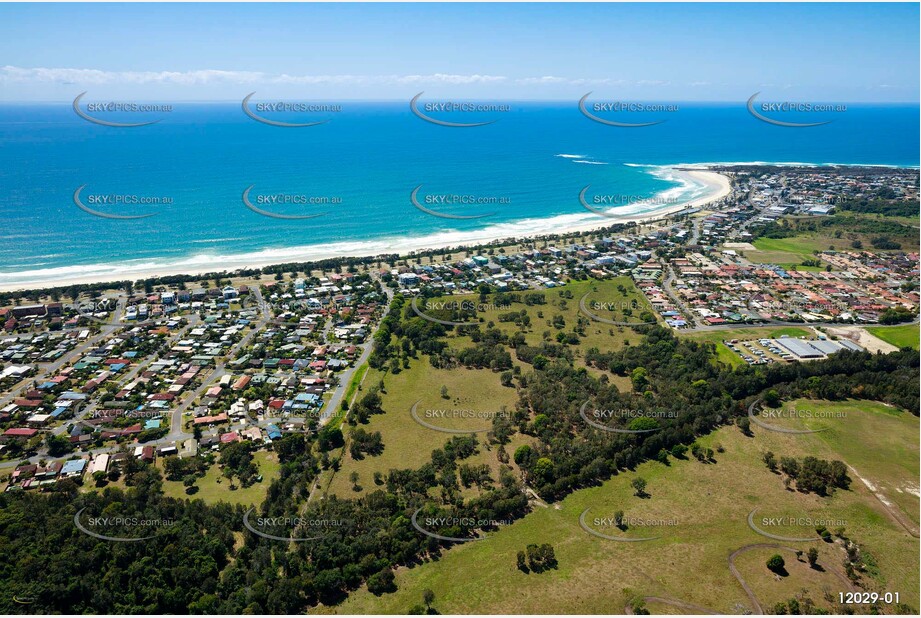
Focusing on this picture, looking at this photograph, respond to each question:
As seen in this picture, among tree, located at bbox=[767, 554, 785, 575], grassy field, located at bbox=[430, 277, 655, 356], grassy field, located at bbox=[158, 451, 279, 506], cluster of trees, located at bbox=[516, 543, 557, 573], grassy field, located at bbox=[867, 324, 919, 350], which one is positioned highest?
grassy field, located at bbox=[867, 324, 919, 350]

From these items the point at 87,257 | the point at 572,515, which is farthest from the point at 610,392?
the point at 87,257

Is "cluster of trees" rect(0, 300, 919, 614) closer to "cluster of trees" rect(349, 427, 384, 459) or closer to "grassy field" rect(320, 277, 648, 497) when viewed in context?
"cluster of trees" rect(349, 427, 384, 459)

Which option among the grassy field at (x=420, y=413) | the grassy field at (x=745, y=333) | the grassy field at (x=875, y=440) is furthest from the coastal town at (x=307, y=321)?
the grassy field at (x=875, y=440)

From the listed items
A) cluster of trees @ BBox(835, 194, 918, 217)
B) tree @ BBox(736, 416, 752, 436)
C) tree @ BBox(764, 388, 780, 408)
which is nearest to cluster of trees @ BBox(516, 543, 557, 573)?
tree @ BBox(736, 416, 752, 436)

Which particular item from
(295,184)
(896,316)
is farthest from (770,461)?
(295,184)

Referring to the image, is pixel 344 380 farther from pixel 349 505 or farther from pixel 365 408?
pixel 349 505
